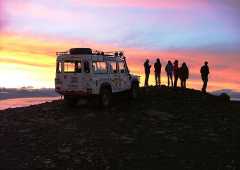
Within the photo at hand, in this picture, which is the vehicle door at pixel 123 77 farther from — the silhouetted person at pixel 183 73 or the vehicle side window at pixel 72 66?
the silhouetted person at pixel 183 73

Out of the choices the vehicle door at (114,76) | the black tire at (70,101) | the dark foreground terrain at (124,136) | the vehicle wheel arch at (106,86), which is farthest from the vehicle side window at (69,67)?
the black tire at (70,101)

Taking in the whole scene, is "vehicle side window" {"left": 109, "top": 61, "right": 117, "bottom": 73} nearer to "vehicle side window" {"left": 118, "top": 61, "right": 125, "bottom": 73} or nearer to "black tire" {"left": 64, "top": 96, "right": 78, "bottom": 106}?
"vehicle side window" {"left": 118, "top": 61, "right": 125, "bottom": 73}

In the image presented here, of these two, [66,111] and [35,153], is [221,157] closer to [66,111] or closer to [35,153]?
[35,153]

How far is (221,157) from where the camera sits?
2745 centimetres

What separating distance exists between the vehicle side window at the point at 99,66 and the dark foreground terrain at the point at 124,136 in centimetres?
241

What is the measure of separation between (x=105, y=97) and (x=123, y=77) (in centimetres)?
260

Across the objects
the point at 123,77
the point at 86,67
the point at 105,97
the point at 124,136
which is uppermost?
the point at 86,67

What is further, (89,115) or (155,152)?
(89,115)

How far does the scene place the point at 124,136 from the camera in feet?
100.0

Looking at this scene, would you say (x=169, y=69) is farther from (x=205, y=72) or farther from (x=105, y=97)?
(x=105, y=97)

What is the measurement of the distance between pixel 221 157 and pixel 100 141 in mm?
5783

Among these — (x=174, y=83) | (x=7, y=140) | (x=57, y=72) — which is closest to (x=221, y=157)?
(x=7, y=140)

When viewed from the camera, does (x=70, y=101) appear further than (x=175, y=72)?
No

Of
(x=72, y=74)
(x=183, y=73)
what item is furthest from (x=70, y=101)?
(x=183, y=73)
